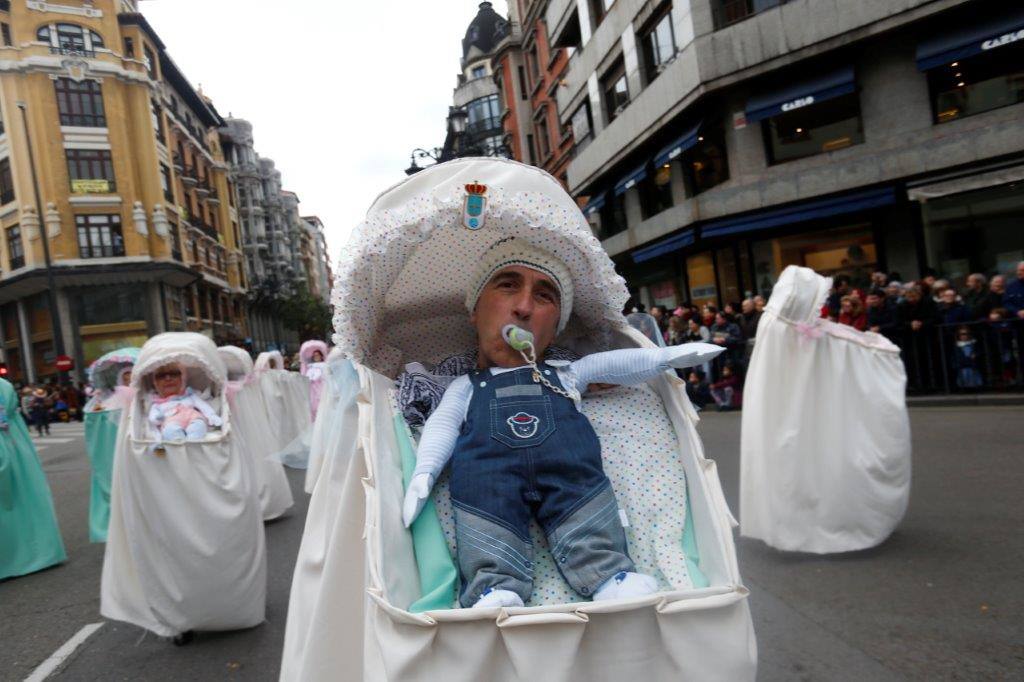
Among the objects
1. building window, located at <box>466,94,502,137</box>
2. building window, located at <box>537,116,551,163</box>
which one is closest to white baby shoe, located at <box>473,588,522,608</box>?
building window, located at <box>537,116,551,163</box>

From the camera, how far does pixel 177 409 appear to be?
4918mm

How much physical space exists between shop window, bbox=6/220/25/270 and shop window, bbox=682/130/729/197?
33.4 metres

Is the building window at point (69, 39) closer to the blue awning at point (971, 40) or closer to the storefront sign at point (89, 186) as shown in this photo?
the storefront sign at point (89, 186)

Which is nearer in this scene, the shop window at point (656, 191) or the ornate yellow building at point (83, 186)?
the shop window at point (656, 191)

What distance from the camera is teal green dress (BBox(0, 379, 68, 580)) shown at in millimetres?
6613

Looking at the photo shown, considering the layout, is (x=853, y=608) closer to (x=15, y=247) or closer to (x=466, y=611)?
(x=466, y=611)

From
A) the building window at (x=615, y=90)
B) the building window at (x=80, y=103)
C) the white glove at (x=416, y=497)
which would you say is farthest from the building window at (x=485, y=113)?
the white glove at (x=416, y=497)

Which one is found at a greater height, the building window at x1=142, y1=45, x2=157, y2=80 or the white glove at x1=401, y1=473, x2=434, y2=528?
the building window at x1=142, y1=45, x2=157, y2=80

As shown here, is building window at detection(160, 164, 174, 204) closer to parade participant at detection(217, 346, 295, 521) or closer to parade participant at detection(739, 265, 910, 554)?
parade participant at detection(217, 346, 295, 521)

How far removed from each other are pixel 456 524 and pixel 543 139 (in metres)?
36.4

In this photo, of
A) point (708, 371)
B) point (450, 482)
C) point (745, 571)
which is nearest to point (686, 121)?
point (708, 371)

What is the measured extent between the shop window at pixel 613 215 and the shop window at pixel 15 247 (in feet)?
95.5

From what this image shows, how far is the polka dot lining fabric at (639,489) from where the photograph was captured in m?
1.89

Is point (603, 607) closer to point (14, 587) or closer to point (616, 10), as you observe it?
point (14, 587)
